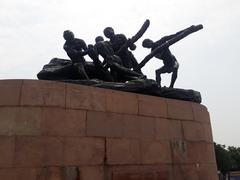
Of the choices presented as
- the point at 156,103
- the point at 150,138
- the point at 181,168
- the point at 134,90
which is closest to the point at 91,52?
the point at 134,90

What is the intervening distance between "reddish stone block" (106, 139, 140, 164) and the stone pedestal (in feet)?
0.06

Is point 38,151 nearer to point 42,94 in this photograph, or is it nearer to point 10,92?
point 42,94

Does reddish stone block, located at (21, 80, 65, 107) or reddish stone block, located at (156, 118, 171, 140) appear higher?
reddish stone block, located at (21, 80, 65, 107)

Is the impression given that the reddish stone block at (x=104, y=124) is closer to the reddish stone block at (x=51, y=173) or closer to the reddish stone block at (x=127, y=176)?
the reddish stone block at (x=127, y=176)

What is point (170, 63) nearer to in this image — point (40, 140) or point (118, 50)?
point (118, 50)

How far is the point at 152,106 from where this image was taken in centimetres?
799

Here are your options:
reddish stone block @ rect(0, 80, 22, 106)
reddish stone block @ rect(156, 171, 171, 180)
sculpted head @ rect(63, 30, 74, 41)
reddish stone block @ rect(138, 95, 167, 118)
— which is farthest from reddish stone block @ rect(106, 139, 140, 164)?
sculpted head @ rect(63, 30, 74, 41)

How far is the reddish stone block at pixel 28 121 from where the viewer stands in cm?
630

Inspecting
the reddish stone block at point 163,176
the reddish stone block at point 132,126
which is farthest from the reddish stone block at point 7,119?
the reddish stone block at point 163,176

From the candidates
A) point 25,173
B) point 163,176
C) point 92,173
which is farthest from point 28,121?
point 163,176

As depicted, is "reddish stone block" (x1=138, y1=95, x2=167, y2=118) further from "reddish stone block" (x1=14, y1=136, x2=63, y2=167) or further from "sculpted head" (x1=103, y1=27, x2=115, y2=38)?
"sculpted head" (x1=103, y1=27, x2=115, y2=38)

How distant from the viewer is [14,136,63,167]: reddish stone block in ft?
20.1

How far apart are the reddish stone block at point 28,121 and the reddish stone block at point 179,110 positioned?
3117mm

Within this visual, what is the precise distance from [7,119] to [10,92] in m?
0.53
